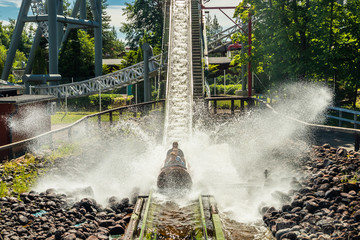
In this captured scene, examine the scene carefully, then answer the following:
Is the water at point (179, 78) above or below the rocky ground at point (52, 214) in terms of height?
above

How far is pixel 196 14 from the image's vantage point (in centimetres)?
3512

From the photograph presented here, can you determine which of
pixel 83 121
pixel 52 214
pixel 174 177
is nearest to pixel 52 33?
pixel 83 121

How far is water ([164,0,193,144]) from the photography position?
2170cm

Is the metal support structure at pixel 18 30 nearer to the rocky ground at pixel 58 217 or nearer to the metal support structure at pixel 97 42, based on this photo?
the metal support structure at pixel 97 42

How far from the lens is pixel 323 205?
10531 mm

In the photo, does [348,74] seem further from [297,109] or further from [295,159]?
[295,159]

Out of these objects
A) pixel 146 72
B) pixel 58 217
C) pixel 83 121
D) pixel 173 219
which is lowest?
pixel 173 219

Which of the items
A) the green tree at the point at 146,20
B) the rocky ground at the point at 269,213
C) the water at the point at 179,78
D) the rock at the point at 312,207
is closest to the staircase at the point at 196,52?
the water at the point at 179,78

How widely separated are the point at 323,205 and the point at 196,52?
69.5 feet

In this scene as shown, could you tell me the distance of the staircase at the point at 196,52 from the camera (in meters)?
26.7

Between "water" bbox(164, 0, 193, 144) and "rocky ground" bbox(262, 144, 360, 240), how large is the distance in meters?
8.71

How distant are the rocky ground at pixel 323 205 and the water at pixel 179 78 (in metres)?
8.71

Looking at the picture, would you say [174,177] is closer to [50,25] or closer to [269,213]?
[269,213]

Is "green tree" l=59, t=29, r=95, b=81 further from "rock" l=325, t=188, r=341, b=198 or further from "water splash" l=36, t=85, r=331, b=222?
"rock" l=325, t=188, r=341, b=198
